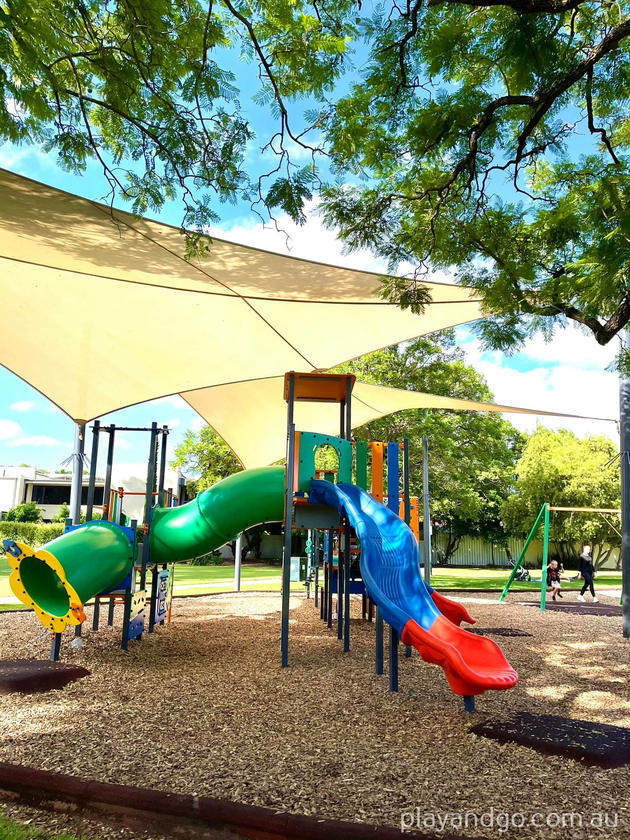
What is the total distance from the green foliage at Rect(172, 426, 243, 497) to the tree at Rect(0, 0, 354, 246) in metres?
21.1

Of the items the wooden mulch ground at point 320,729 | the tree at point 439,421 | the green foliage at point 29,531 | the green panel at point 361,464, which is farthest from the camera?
the green foliage at point 29,531

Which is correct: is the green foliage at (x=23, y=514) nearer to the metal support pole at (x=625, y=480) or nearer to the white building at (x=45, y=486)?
the white building at (x=45, y=486)

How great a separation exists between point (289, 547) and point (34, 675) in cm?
262

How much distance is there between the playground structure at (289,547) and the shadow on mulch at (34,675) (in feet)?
1.02

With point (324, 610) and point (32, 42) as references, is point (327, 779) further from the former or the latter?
point (324, 610)

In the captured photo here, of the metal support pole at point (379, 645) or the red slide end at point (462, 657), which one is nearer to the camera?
the red slide end at point (462, 657)

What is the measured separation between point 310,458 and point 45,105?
12.6 feet

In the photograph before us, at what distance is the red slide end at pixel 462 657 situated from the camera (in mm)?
3777

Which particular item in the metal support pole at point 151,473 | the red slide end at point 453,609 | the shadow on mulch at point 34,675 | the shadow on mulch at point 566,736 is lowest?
the shadow on mulch at point 34,675

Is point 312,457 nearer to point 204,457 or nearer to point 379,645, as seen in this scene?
point 379,645

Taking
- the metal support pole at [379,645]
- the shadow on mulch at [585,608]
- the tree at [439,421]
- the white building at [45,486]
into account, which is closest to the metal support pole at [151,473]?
the metal support pole at [379,645]

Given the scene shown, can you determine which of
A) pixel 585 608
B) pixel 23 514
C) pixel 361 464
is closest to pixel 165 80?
pixel 361 464

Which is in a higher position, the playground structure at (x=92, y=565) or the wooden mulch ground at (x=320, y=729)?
the playground structure at (x=92, y=565)

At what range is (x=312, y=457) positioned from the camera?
20.2ft
